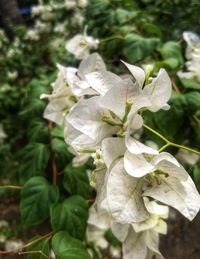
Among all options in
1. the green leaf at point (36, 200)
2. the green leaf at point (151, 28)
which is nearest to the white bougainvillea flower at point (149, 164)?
the green leaf at point (36, 200)

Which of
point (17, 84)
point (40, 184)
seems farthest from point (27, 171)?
point (17, 84)

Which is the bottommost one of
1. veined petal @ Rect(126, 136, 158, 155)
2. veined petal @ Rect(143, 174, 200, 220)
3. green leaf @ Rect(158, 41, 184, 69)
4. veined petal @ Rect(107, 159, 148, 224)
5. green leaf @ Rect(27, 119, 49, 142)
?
green leaf @ Rect(27, 119, 49, 142)

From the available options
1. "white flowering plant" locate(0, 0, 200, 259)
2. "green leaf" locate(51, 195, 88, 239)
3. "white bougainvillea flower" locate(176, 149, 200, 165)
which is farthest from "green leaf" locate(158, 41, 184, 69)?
"green leaf" locate(51, 195, 88, 239)

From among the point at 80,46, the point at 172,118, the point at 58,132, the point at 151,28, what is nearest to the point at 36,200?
the point at 58,132

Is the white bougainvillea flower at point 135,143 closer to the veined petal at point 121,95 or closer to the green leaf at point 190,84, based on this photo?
the veined petal at point 121,95

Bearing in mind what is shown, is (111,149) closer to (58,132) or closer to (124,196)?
(124,196)

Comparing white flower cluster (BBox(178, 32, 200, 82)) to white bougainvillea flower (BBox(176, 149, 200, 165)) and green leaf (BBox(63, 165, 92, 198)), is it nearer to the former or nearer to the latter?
white bougainvillea flower (BBox(176, 149, 200, 165))
